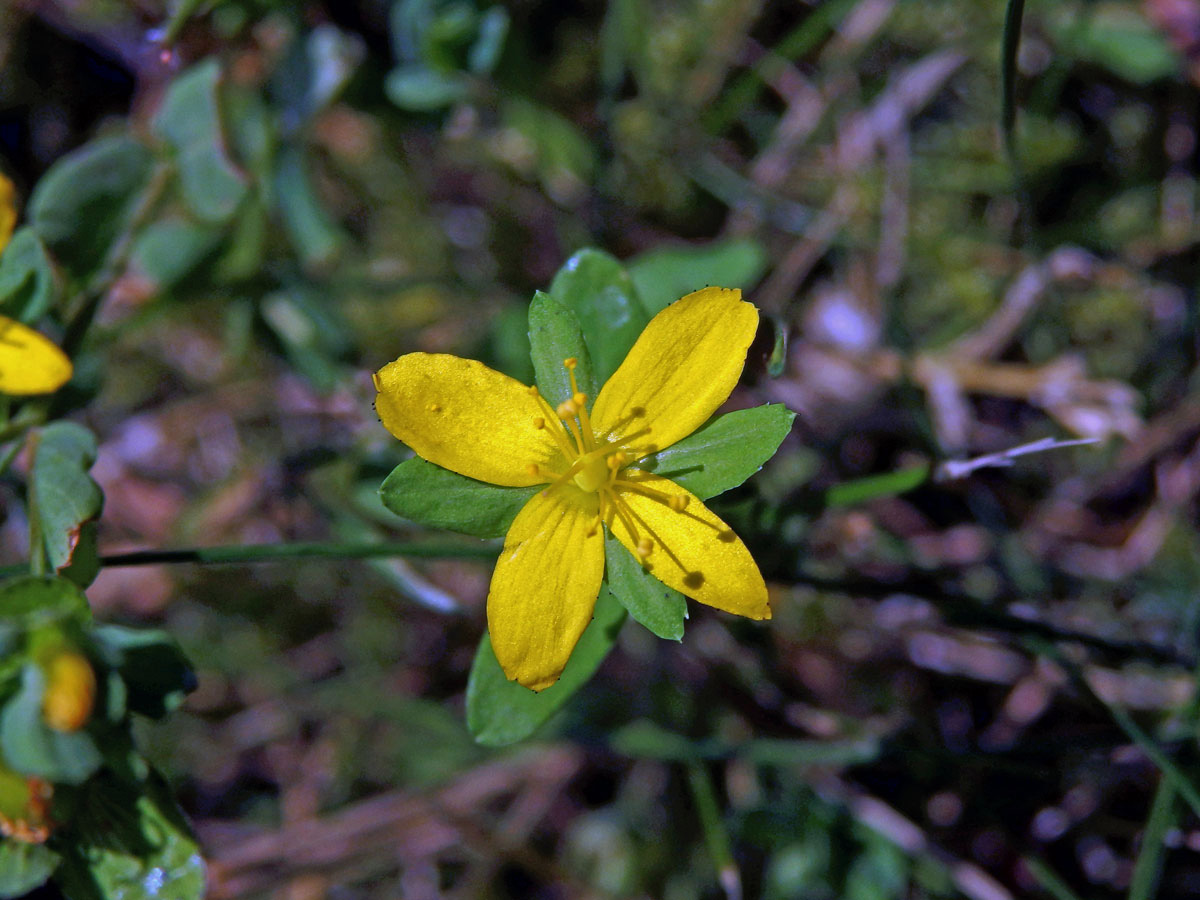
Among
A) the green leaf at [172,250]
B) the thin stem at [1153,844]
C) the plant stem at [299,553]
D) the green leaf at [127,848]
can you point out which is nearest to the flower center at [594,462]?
the plant stem at [299,553]

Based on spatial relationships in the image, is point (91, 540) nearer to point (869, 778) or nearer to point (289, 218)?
point (289, 218)

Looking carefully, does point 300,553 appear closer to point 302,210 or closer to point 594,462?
point 594,462

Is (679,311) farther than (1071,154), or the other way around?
(1071,154)

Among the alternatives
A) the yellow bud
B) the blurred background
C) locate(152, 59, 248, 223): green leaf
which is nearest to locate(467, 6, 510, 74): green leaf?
the blurred background

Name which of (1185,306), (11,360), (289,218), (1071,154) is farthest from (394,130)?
(1185,306)

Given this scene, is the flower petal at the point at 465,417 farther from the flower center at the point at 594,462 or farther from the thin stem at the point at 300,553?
the thin stem at the point at 300,553
